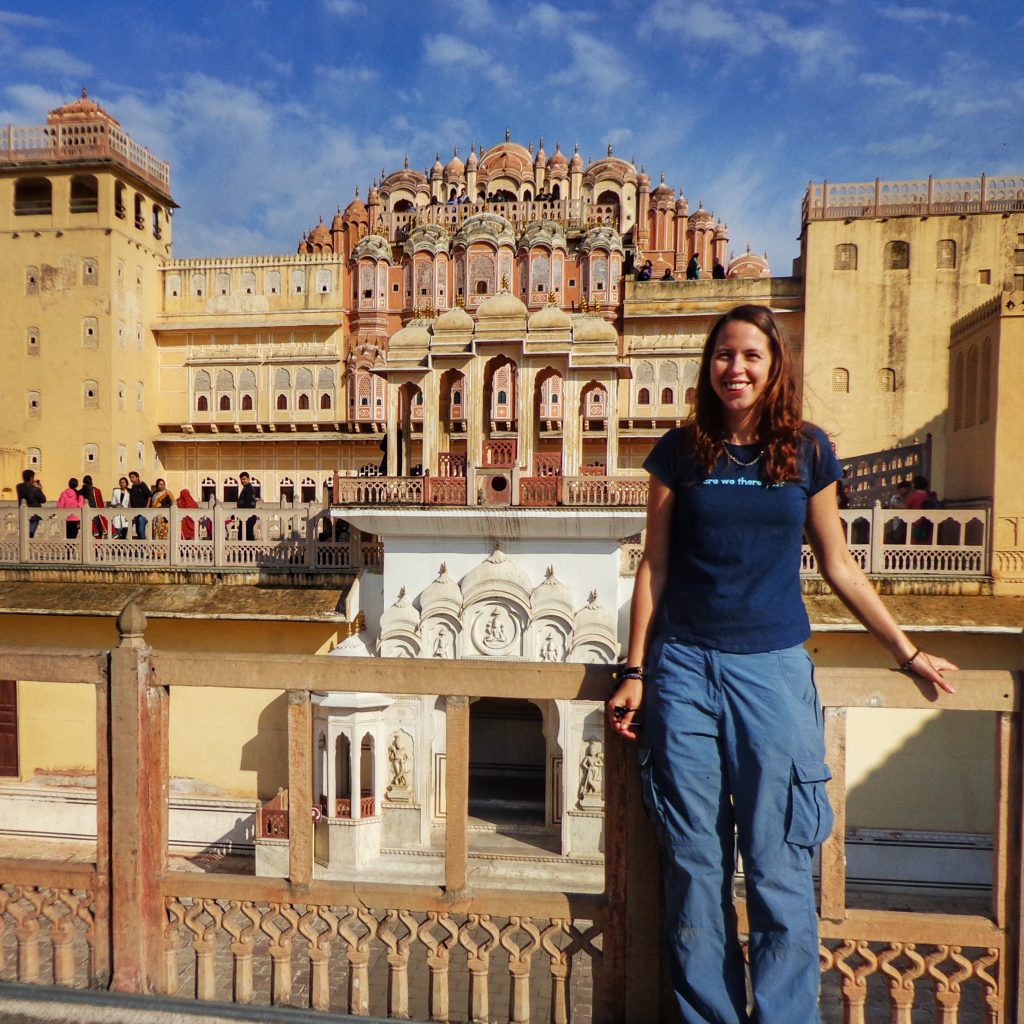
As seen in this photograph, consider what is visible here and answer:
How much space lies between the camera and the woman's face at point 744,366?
2137 mm

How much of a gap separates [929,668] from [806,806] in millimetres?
615

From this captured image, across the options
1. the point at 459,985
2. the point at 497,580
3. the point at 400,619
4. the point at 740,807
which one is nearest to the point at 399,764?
the point at 400,619

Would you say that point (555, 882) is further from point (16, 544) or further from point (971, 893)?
point (16, 544)

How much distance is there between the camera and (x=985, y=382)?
12844 mm

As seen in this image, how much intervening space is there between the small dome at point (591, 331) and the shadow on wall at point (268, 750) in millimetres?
7541

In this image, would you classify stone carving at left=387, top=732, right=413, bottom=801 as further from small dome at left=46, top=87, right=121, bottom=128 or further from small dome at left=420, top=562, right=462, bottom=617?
small dome at left=46, top=87, right=121, bottom=128

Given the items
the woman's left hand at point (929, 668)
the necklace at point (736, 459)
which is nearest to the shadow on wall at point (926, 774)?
the woman's left hand at point (929, 668)

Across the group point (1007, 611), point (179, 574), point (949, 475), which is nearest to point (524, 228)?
point (949, 475)

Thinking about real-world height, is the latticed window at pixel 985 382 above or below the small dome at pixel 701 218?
below

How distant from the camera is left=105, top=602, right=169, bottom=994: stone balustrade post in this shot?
274 centimetres

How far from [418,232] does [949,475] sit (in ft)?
53.3

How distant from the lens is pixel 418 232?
22.2 m

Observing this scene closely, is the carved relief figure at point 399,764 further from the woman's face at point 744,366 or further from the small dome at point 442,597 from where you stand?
the woman's face at point 744,366

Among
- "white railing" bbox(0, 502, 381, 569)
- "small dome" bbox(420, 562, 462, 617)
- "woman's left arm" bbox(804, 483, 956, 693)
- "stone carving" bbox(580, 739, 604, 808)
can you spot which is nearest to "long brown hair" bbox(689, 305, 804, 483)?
"woman's left arm" bbox(804, 483, 956, 693)
